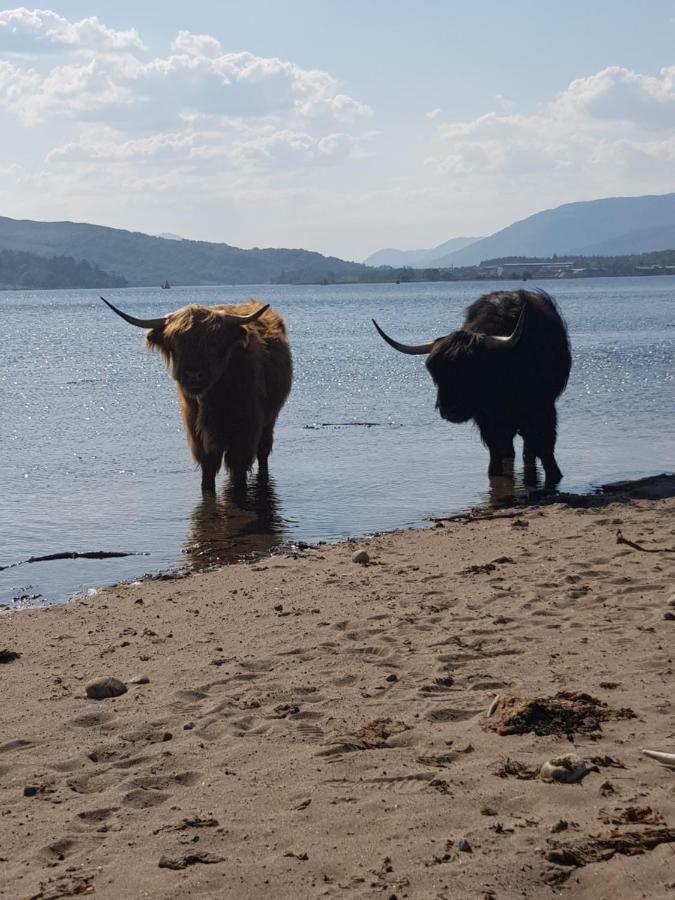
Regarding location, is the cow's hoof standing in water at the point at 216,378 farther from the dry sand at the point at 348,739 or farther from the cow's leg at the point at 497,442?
the dry sand at the point at 348,739

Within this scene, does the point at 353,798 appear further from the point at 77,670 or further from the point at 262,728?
the point at 77,670

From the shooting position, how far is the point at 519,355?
33.5 feet

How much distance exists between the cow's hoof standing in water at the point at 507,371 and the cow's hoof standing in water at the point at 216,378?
152 cm

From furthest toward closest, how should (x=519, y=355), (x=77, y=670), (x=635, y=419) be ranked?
(x=635, y=419) < (x=519, y=355) < (x=77, y=670)

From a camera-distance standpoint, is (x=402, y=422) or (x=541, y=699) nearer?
(x=541, y=699)

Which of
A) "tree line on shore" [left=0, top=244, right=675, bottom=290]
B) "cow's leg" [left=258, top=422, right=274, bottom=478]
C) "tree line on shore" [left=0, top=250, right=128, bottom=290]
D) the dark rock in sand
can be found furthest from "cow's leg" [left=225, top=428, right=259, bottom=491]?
"tree line on shore" [left=0, top=250, right=128, bottom=290]


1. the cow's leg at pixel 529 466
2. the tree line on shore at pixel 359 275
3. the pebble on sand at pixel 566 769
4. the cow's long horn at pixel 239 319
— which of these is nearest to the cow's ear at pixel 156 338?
the cow's long horn at pixel 239 319

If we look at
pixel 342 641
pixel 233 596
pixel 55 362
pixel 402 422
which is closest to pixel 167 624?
pixel 233 596

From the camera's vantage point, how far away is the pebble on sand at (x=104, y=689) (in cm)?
480

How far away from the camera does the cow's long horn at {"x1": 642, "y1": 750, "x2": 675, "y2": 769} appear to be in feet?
11.9

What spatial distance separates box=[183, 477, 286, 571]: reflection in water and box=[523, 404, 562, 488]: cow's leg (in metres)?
2.28

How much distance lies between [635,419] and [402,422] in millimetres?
3099

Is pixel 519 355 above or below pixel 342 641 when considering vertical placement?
above

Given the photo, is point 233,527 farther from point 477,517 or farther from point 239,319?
point 477,517
